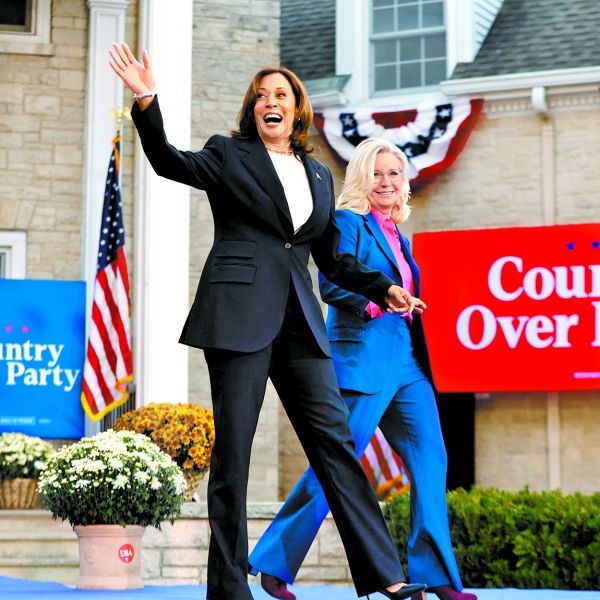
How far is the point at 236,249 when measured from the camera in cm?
483

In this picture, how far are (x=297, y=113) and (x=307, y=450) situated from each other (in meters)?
1.29

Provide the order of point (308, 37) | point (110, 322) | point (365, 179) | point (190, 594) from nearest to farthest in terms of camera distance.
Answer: point (365, 179) < point (190, 594) < point (110, 322) < point (308, 37)

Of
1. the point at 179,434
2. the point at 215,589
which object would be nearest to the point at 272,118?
the point at 215,589

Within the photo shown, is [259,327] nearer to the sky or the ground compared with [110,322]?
nearer to the ground

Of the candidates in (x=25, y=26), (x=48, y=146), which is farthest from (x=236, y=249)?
(x=25, y=26)

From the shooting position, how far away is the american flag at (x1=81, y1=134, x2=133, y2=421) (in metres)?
11.7

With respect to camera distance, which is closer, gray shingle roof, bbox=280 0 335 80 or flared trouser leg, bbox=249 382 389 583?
flared trouser leg, bbox=249 382 389 583

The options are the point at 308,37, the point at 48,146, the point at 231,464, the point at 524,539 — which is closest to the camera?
the point at 231,464

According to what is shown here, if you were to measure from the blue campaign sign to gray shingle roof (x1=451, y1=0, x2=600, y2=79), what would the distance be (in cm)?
589

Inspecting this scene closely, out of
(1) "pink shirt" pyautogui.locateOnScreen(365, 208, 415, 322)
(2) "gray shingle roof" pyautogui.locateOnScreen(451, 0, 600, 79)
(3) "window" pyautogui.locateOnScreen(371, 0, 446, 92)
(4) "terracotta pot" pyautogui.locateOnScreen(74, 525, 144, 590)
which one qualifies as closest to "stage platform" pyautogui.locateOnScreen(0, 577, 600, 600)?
(4) "terracotta pot" pyautogui.locateOnScreen(74, 525, 144, 590)

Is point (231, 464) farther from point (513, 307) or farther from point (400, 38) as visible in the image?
point (400, 38)

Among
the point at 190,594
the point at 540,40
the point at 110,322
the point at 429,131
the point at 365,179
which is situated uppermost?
the point at 540,40

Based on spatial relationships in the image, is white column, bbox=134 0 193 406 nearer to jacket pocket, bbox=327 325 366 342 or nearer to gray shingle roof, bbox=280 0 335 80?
jacket pocket, bbox=327 325 366 342

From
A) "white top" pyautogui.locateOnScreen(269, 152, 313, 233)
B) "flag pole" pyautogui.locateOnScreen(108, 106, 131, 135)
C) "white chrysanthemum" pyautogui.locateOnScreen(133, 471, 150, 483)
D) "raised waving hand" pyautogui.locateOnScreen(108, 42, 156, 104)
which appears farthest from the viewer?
"flag pole" pyautogui.locateOnScreen(108, 106, 131, 135)
